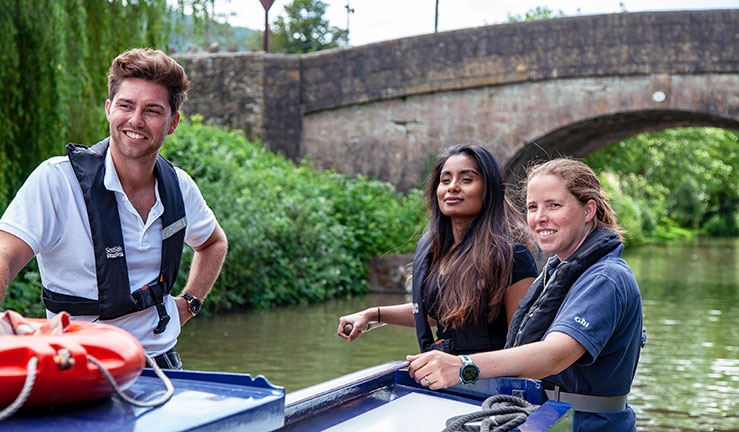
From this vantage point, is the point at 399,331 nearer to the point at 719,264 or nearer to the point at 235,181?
the point at 235,181

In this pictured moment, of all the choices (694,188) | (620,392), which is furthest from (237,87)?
(694,188)

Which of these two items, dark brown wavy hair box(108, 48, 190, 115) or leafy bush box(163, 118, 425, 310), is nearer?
dark brown wavy hair box(108, 48, 190, 115)

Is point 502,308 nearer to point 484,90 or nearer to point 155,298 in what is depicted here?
point 155,298

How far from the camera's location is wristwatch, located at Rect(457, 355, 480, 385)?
7.05 feet

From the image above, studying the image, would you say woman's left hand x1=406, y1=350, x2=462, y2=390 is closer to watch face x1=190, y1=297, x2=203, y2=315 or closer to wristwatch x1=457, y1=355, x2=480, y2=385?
wristwatch x1=457, y1=355, x2=480, y2=385

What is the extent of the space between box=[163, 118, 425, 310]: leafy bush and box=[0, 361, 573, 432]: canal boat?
6882 millimetres

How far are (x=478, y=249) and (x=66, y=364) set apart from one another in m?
1.83

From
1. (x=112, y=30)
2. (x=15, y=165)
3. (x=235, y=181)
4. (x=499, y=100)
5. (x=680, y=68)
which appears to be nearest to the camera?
(x=15, y=165)

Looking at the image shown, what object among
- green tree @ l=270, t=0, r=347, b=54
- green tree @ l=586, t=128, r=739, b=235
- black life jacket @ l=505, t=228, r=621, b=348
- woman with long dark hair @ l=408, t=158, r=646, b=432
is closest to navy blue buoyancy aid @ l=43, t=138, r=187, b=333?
woman with long dark hair @ l=408, t=158, r=646, b=432

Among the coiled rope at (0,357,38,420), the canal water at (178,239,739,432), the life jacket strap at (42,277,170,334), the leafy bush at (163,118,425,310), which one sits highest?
the coiled rope at (0,357,38,420)

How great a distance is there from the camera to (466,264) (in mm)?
3041

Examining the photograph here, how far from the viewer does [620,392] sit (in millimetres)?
2379

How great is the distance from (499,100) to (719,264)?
9.66m

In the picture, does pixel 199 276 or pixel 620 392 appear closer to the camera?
pixel 620 392
